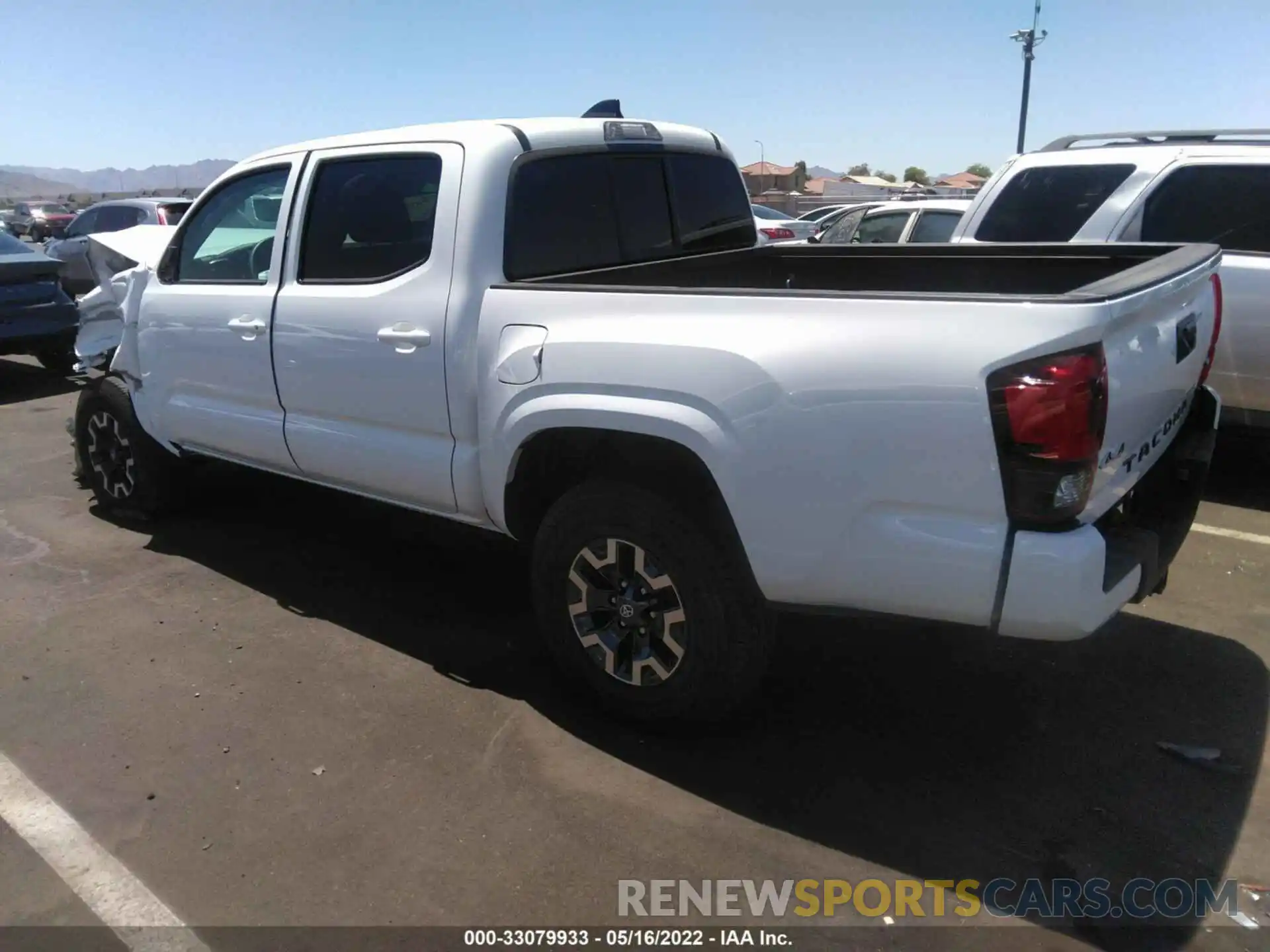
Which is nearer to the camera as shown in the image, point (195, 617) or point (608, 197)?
point (608, 197)

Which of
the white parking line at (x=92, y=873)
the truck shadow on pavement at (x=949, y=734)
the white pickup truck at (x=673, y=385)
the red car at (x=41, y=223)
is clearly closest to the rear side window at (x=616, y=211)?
the white pickup truck at (x=673, y=385)

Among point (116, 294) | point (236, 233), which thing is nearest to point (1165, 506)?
point (236, 233)

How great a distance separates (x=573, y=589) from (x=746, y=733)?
2.54ft

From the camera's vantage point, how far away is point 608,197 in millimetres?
4066

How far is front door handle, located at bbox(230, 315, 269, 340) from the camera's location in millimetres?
4305

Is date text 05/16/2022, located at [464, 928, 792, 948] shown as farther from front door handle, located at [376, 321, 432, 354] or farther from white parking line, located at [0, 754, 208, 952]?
front door handle, located at [376, 321, 432, 354]

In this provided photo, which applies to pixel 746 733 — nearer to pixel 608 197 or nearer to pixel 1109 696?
pixel 1109 696

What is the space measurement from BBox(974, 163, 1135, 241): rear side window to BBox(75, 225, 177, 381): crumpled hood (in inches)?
191

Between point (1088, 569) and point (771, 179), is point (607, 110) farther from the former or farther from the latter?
point (771, 179)

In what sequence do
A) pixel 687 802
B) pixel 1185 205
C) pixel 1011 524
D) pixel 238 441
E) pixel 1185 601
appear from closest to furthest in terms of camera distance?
pixel 1011 524
pixel 687 802
pixel 1185 601
pixel 238 441
pixel 1185 205

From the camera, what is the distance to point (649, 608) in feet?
10.7

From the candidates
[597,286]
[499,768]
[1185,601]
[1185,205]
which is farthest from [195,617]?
[1185,205]

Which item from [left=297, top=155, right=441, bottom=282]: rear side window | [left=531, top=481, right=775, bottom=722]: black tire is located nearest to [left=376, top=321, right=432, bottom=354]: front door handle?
[left=297, top=155, right=441, bottom=282]: rear side window

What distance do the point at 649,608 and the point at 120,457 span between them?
3845 millimetres
